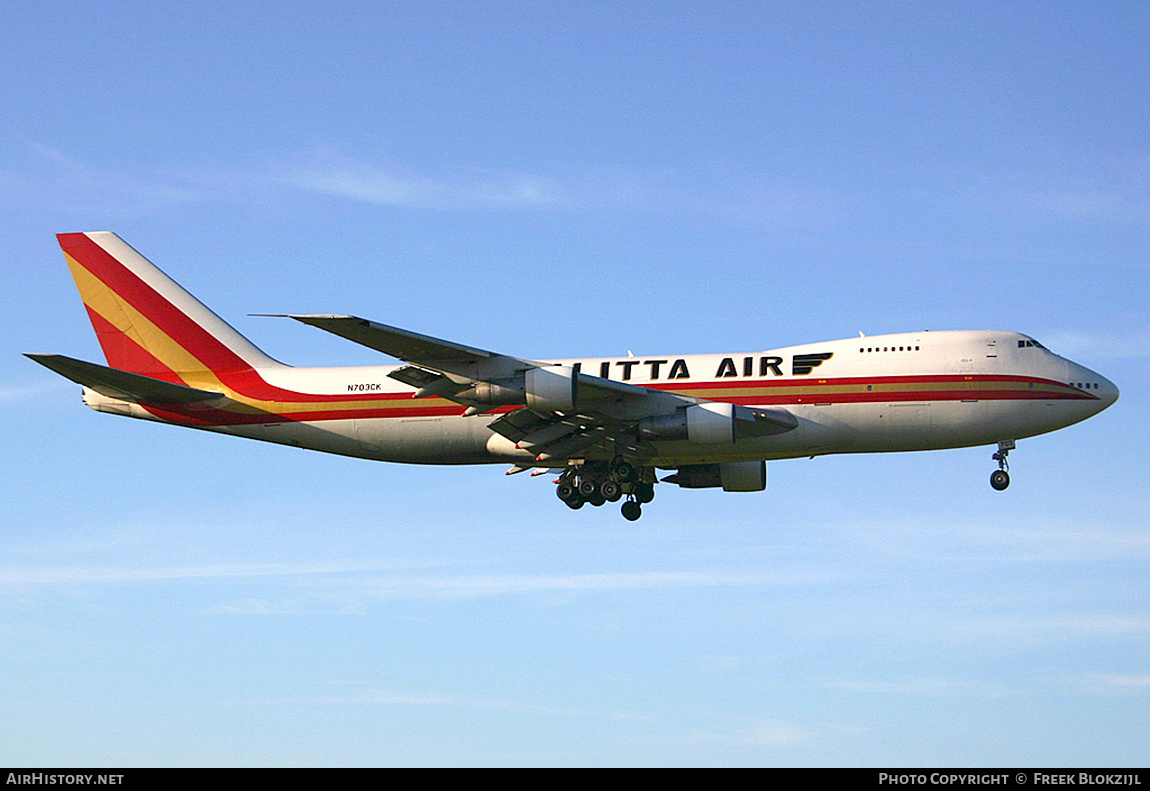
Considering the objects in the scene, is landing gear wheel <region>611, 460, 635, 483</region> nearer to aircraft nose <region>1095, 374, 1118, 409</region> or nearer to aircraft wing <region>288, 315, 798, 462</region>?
aircraft wing <region>288, 315, 798, 462</region>

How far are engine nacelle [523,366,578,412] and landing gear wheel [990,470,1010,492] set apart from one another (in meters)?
15.7

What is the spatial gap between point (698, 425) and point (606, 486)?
520 cm

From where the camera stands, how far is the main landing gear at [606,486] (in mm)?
45125

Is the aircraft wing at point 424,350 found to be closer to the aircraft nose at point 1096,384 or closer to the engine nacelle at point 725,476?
the engine nacelle at point 725,476

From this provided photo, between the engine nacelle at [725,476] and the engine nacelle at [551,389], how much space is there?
363 inches

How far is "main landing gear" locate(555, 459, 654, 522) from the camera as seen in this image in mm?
45125

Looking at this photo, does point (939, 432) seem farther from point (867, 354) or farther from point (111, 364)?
point (111, 364)

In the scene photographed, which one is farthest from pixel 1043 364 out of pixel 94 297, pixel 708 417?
pixel 94 297

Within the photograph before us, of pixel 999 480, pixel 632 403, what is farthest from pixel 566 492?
pixel 999 480

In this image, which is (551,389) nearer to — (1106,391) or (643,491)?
(643,491)

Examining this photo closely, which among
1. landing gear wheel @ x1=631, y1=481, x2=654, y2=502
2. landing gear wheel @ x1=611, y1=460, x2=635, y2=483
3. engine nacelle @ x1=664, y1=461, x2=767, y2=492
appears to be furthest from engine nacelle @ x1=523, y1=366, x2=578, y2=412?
engine nacelle @ x1=664, y1=461, x2=767, y2=492

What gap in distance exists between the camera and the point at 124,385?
4506cm
